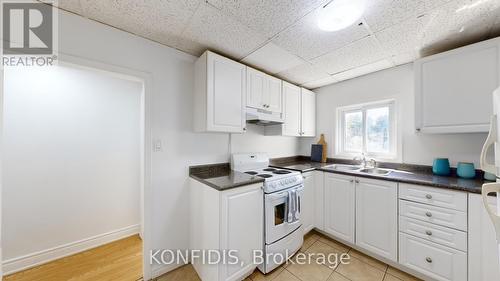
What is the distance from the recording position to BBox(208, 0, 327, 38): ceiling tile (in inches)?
47.3

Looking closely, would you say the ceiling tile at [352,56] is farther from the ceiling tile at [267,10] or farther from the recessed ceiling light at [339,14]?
the ceiling tile at [267,10]

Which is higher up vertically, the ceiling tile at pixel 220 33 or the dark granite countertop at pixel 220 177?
the ceiling tile at pixel 220 33

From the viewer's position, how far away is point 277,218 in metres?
1.86

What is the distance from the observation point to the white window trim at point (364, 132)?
2289mm

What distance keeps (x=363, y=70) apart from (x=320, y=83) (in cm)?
62

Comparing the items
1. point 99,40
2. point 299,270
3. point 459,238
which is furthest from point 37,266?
point 459,238

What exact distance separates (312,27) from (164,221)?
2.29 meters

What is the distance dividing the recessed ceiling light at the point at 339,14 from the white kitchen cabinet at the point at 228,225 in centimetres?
152

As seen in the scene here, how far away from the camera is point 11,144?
170 cm

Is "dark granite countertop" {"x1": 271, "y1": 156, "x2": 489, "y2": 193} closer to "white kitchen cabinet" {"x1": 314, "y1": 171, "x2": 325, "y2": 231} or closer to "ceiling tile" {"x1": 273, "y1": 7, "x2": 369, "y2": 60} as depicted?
"white kitchen cabinet" {"x1": 314, "y1": 171, "x2": 325, "y2": 231}

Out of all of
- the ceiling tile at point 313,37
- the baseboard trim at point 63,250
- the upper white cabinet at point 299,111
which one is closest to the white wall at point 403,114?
the upper white cabinet at point 299,111

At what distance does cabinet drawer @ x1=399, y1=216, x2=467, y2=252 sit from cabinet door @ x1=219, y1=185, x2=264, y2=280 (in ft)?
4.60

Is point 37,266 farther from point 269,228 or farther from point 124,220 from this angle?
point 269,228

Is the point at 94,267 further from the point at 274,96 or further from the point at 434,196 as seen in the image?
the point at 434,196
